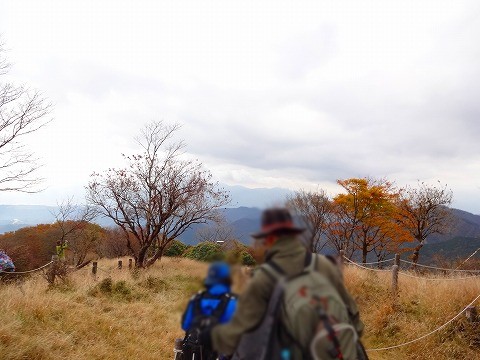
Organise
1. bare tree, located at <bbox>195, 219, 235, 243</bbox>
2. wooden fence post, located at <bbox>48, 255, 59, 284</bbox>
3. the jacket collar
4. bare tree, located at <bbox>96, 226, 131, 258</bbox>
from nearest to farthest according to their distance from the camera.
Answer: the jacket collar
bare tree, located at <bbox>195, 219, 235, 243</bbox>
wooden fence post, located at <bbox>48, 255, 59, 284</bbox>
bare tree, located at <bbox>96, 226, 131, 258</bbox>

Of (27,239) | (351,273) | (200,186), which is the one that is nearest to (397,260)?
(351,273)

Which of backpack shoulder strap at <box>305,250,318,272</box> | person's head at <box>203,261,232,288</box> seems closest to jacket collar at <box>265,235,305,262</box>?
backpack shoulder strap at <box>305,250,318,272</box>

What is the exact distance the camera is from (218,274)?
1786 millimetres

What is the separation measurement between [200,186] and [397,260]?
7.06 metres

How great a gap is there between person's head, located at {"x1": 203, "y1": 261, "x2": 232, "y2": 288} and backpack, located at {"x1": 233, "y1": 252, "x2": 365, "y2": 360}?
0.22m

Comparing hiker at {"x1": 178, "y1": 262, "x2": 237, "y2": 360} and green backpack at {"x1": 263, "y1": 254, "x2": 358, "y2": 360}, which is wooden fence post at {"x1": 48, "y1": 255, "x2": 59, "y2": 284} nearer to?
hiker at {"x1": 178, "y1": 262, "x2": 237, "y2": 360}

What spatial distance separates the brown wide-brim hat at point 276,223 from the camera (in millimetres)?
1871

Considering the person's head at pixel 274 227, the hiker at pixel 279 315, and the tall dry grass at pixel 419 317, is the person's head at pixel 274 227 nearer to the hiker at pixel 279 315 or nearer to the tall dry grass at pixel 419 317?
the hiker at pixel 279 315

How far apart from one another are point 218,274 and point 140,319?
6.49 m

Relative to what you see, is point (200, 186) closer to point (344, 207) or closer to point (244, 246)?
point (244, 246)

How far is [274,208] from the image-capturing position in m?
1.89

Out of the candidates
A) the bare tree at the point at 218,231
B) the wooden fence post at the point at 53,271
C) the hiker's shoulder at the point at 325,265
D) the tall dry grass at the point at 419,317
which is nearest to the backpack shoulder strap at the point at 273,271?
the hiker's shoulder at the point at 325,265

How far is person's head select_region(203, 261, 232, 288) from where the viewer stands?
1.78 metres

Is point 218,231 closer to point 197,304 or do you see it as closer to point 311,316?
point 197,304
